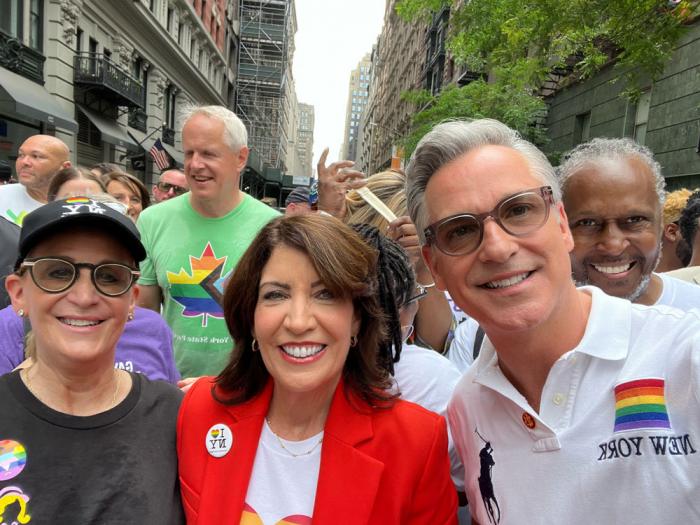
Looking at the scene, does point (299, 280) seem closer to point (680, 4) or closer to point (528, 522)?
point (528, 522)

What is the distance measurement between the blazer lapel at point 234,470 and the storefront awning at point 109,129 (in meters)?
18.7

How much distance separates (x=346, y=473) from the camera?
178 centimetres

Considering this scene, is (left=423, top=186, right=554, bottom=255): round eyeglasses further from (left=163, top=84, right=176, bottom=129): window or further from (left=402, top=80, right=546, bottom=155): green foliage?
(left=163, top=84, right=176, bottom=129): window

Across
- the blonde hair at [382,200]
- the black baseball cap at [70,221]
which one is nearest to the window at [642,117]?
the blonde hair at [382,200]

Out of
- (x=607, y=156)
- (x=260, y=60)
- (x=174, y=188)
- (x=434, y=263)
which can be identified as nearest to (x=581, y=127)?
(x=174, y=188)

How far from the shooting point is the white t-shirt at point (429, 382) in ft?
6.88

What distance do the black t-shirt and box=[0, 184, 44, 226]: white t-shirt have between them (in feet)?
11.6

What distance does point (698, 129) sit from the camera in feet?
34.7

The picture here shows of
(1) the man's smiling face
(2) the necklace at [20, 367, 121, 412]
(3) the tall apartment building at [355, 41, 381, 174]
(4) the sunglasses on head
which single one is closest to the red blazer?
(2) the necklace at [20, 367, 121, 412]

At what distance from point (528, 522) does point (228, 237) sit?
8.11ft

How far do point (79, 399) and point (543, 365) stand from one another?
151 cm

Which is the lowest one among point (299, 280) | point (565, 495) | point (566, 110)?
point (565, 495)

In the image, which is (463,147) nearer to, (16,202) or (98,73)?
(16,202)

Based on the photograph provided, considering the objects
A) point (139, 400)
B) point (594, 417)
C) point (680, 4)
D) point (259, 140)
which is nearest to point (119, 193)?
point (139, 400)
